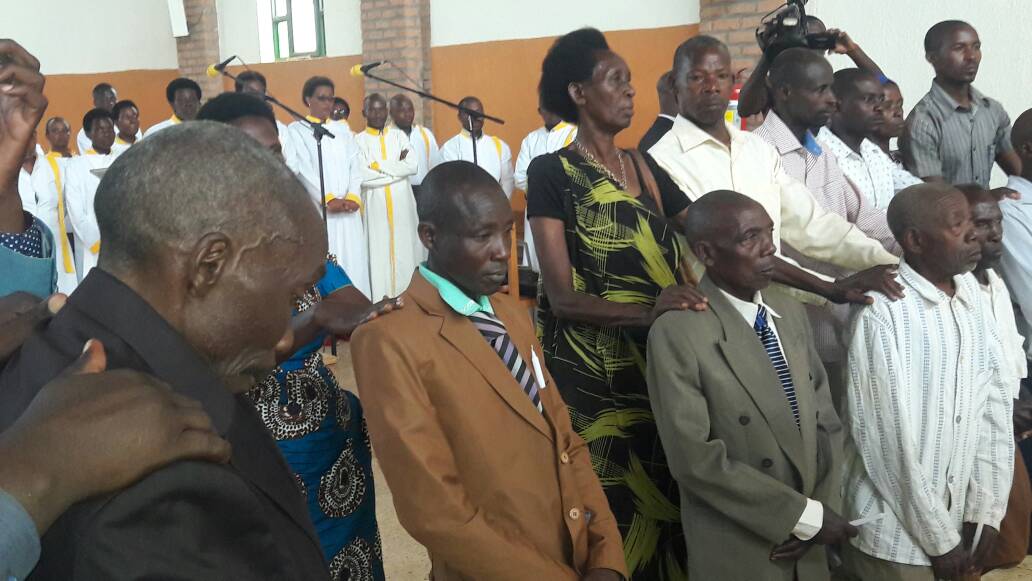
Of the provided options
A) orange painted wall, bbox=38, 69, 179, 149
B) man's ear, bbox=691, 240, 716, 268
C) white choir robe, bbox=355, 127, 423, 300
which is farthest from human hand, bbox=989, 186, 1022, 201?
orange painted wall, bbox=38, 69, 179, 149

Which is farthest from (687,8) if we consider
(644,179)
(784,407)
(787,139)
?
(784,407)

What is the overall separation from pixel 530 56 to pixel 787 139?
6.59m

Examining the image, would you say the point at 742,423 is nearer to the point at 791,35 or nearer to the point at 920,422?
the point at 920,422

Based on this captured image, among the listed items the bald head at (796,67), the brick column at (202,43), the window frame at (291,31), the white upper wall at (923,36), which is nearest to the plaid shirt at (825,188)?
the bald head at (796,67)

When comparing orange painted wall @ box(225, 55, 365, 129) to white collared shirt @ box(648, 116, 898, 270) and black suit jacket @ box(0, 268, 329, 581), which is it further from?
black suit jacket @ box(0, 268, 329, 581)

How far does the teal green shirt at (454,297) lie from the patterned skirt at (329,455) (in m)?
0.41

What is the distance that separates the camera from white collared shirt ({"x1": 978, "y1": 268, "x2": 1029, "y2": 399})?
2.68 m

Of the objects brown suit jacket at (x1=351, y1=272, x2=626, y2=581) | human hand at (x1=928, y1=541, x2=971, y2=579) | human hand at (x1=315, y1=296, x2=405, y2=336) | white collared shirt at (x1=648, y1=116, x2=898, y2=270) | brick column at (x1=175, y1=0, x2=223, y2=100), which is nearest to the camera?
brown suit jacket at (x1=351, y1=272, x2=626, y2=581)

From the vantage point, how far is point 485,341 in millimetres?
2045

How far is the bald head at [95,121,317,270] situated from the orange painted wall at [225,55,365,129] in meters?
10.2

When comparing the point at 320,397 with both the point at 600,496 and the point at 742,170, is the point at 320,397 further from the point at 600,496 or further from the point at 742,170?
the point at 742,170

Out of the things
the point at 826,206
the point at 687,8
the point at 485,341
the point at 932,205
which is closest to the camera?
the point at 485,341

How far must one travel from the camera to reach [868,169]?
3.31m

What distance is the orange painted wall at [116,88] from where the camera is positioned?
39.0ft
